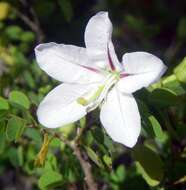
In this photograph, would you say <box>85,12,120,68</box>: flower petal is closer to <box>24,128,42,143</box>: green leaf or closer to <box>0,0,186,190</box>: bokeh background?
<box>0,0,186,190</box>: bokeh background

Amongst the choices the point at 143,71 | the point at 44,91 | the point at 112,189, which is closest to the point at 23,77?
the point at 44,91

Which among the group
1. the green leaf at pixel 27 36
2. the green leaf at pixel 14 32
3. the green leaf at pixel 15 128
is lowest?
the green leaf at pixel 27 36

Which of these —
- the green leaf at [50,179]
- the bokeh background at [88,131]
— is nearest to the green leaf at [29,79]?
the bokeh background at [88,131]

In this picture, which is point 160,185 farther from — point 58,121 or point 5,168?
point 5,168

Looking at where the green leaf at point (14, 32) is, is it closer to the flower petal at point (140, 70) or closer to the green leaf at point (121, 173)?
the green leaf at point (121, 173)

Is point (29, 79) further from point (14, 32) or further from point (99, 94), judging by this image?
point (99, 94)

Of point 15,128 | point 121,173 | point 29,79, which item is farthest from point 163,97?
point 29,79

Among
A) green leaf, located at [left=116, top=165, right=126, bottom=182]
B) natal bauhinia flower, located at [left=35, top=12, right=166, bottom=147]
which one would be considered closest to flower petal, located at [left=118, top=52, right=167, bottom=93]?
natal bauhinia flower, located at [left=35, top=12, right=166, bottom=147]
